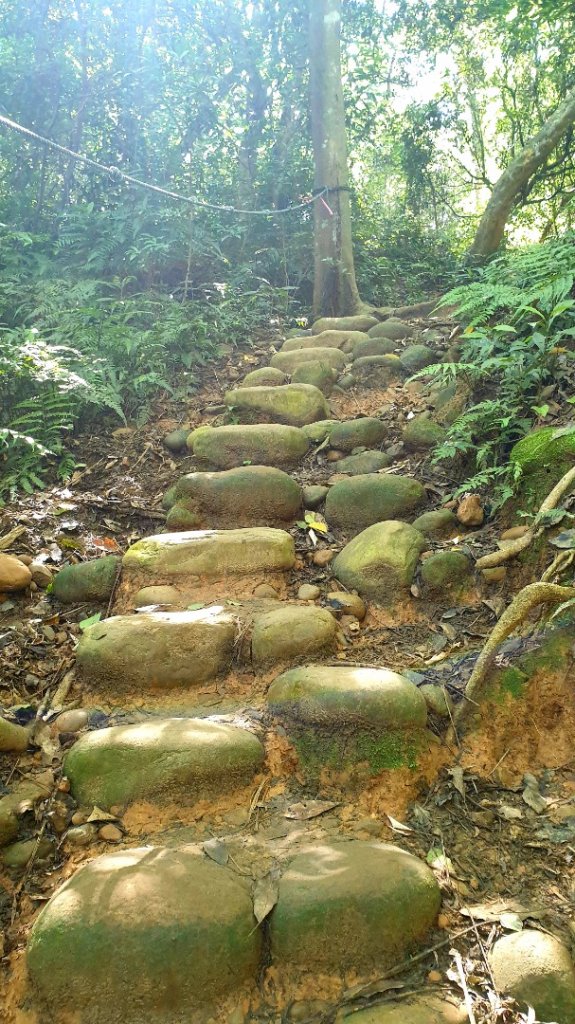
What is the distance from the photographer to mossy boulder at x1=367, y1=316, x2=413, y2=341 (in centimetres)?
614

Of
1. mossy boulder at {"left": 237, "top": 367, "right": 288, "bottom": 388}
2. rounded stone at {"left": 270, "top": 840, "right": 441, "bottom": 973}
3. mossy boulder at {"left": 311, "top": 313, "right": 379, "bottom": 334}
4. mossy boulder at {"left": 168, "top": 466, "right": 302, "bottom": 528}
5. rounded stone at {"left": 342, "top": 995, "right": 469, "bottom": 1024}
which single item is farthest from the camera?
mossy boulder at {"left": 311, "top": 313, "right": 379, "bottom": 334}

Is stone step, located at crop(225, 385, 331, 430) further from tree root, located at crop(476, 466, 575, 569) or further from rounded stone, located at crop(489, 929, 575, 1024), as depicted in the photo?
rounded stone, located at crop(489, 929, 575, 1024)

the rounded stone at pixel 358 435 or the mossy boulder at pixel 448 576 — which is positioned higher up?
the rounded stone at pixel 358 435

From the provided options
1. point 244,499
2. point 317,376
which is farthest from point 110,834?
point 317,376

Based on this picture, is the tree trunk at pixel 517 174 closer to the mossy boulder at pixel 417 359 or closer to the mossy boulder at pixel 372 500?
the mossy boulder at pixel 417 359

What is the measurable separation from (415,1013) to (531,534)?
1967 millimetres

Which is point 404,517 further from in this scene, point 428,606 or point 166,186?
point 166,186

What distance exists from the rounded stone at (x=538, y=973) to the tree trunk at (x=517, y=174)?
7.38 metres

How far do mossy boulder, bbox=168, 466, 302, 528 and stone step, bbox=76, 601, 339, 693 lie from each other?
1.08 meters

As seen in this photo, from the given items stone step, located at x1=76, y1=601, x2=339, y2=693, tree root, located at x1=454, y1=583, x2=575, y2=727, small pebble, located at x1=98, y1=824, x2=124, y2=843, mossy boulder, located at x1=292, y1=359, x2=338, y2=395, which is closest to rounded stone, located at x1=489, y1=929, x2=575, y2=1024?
tree root, located at x1=454, y1=583, x2=575, y2=727

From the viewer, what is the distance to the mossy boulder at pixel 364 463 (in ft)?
13.7

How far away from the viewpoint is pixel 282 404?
4.96 meters

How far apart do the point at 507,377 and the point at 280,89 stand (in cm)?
780

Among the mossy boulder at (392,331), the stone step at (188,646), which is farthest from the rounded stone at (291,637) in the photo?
the mossy boulder at (392,331)
